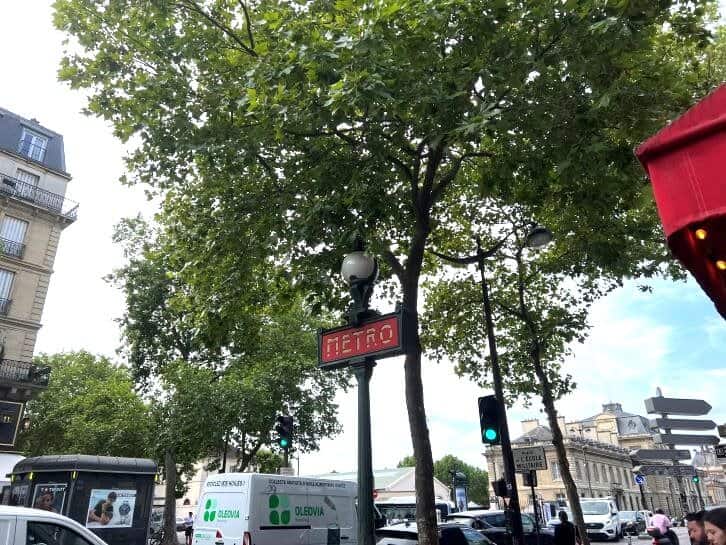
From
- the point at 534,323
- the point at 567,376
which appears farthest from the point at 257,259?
the point at 567,376

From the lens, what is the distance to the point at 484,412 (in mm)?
10273

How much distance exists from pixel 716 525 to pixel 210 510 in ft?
37.3

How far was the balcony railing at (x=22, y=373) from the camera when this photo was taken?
81.5 ft

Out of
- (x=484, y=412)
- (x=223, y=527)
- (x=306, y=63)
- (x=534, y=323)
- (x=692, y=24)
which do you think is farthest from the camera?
(x=534, y=323)

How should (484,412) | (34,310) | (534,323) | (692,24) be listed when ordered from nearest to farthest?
(692,24), (484,412), (534,323), (34,310)

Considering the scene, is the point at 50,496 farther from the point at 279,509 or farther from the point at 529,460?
the point at 529,460

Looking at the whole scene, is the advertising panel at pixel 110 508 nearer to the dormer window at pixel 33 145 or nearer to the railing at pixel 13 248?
the railing at pixel 13 248

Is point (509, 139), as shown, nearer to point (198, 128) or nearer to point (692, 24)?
point (692, 24)

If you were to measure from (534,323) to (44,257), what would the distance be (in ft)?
83.4

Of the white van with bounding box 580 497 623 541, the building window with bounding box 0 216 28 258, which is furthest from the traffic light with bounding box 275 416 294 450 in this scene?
the white van with bounding box 580 497 623 541

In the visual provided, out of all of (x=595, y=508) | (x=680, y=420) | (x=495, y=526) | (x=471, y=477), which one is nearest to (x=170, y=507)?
(x=495, y=526)

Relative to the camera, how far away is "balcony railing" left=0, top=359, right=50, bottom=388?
81.5 feet

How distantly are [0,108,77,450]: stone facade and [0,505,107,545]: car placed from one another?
23.3m

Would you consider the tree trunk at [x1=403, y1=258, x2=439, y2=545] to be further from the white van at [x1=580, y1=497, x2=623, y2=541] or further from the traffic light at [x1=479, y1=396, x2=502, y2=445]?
the white van at [x1=580, y1=497, x2=623, y2=541]
